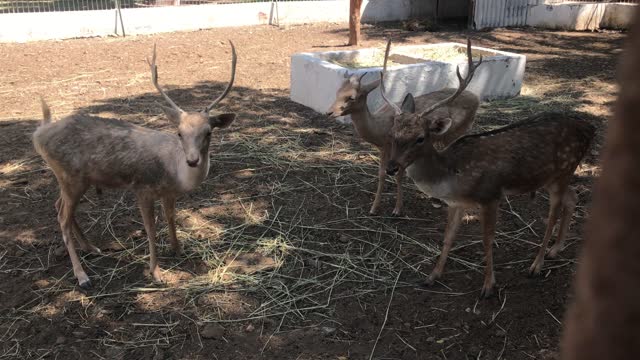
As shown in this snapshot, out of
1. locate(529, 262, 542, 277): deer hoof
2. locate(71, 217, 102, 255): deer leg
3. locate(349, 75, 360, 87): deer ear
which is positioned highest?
locate(349, 75, 360, 87): deer ear

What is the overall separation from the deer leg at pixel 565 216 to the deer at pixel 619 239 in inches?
152

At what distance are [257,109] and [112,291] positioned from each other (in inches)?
174

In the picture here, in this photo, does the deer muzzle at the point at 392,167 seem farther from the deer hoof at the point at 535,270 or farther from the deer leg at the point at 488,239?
the deer hoof at the point at 535,270

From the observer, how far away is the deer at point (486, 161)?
3912 millimetres

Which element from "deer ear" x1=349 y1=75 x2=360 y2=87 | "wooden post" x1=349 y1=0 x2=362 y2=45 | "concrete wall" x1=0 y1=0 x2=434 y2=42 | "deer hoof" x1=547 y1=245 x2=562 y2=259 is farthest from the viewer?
"concrete wall" x1=0 y1=0 x2=434 y2=42

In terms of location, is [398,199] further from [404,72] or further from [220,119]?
[404,72]

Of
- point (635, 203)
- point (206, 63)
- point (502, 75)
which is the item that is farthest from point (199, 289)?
point (206, 63)

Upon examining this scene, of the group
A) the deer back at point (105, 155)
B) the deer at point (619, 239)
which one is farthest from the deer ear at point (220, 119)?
the deer at point (619, 239)

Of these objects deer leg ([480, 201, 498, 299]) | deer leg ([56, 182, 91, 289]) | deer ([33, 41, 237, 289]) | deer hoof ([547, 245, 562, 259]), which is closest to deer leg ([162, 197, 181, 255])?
deer ([33, 41, 237, 289])

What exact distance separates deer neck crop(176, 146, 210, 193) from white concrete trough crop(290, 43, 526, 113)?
11.7 ft

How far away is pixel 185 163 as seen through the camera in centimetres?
416

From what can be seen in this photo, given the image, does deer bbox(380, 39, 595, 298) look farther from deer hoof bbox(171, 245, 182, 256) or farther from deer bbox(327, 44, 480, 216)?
deer hoof bbox(171, 245, 182, 256)

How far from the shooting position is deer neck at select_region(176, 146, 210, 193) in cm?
412

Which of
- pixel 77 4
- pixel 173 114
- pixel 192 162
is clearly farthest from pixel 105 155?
pixel 77 4
